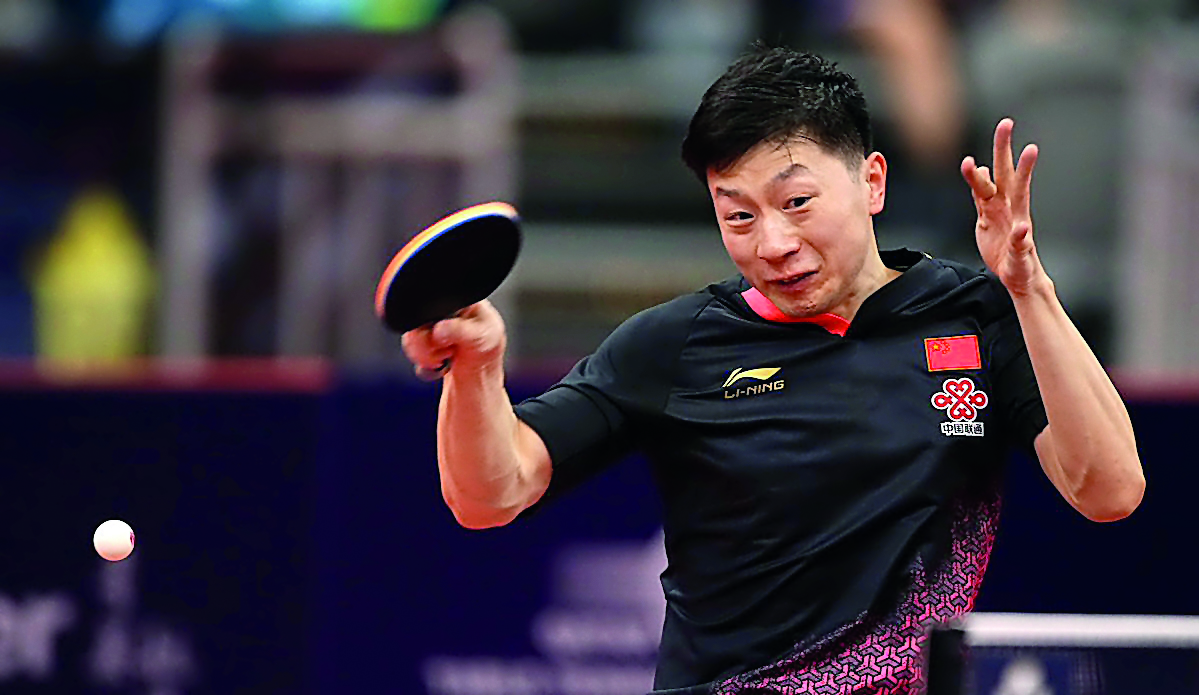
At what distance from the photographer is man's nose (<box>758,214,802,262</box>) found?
3.29 metres

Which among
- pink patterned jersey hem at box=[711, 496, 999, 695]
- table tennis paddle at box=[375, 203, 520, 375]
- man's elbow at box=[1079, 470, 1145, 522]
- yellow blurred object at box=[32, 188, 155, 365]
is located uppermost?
yellow blurred object at box=[32, 188, 155, 365]

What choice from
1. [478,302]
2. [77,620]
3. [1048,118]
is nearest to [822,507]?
[478,302]

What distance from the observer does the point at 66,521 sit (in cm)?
616

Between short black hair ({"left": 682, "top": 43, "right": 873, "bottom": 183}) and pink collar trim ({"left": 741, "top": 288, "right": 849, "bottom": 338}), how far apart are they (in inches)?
10.7

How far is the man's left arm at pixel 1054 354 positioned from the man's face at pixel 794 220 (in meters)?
0.28

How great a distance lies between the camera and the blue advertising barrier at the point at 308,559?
6008mm

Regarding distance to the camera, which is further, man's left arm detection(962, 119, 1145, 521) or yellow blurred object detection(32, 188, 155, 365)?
yellow blurred object detection(32, 188, 155, 365)

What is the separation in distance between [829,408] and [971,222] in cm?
A: 575

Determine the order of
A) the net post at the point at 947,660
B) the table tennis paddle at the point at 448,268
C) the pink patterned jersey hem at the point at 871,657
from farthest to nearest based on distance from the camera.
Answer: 1. the pink patterned jersey hem at the point at 871,657
2. the table tennis paddle at the point at 448,268
3. the net post at the point at 947,660

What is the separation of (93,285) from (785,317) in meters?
6.67

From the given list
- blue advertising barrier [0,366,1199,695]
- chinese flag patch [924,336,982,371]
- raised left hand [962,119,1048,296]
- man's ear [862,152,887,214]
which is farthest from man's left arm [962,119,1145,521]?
blue advertising barrier [0,366,1199,695]

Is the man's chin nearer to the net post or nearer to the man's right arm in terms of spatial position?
the man's right arm

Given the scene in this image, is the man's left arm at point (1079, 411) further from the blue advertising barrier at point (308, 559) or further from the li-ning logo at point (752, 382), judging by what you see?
the blue advertising barrier at point (308, 559)

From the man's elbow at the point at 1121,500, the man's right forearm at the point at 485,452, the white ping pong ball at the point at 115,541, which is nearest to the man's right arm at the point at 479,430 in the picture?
the man's right forearm at the point at 485,452
